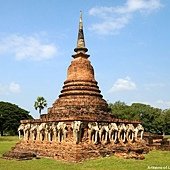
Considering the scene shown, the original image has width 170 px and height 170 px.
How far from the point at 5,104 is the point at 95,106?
3980cm

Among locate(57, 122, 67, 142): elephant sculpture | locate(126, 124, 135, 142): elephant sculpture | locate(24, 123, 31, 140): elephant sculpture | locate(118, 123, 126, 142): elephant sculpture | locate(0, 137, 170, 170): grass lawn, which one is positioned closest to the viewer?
locate(0, 137, 170, 170): grass lawn

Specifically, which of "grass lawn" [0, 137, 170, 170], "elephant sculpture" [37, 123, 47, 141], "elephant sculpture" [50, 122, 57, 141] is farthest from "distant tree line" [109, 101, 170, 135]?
"grass lawn" [0, 137, 170, 170]

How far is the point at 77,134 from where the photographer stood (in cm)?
2086

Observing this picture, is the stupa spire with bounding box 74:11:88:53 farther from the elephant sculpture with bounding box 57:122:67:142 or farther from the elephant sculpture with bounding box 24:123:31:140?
the elephant sculpture with bounding box 57:122:67:142

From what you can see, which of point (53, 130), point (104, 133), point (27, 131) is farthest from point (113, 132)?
point (27, 131)

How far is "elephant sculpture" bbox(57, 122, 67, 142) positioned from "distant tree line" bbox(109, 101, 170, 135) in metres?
35.4

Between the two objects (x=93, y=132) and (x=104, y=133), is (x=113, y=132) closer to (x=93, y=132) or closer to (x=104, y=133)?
(x=104, y=133)

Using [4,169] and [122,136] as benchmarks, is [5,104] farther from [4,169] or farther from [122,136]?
[4,169]

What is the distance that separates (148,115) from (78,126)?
40.3 meters

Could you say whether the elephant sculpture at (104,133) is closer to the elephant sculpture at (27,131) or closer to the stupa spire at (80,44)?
the elephant sculpture at (27,131)

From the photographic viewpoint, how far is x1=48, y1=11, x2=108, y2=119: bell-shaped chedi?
24250mm

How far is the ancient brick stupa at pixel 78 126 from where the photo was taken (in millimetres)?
21000

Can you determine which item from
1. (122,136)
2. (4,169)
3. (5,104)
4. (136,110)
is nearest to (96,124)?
(122,136)

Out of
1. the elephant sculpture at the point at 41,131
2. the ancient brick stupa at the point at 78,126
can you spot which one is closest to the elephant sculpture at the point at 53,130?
the ancient brick stupa at the point at 78,126
